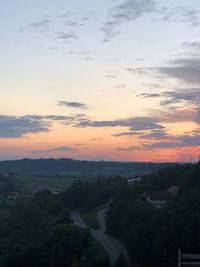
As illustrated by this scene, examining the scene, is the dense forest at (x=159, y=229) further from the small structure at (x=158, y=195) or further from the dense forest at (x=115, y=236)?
the small structure at (x=158, y=195)

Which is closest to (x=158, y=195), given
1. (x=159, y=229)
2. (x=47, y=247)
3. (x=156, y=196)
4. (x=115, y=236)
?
(x=156, y=196)

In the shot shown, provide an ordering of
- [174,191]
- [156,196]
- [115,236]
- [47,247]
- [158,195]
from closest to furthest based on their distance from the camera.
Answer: [47,247] < [115,236] < [174,191] < [156,196] < [158,195]

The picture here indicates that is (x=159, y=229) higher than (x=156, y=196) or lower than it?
lower

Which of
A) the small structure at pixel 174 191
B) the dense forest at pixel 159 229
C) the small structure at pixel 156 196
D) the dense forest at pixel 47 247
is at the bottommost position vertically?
the dense forest at pixel 47 247

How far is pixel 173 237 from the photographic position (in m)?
41.2

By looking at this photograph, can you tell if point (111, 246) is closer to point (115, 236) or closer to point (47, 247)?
point (115, 236)

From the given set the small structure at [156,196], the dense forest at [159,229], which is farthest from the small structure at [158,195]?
the dense forest at [159,229]

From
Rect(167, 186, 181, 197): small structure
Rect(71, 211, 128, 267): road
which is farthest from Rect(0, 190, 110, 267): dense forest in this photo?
Rect(167, 186, 181, 197): small structure

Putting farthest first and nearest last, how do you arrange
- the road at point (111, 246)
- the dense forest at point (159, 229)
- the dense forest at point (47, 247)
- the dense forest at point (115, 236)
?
the road at point (111, 246) → the dense forest at point (159, 229) → the dense forest at point (115, 236) → the dense forest at point (47, 247)

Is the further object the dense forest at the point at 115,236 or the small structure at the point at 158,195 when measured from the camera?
the small structure at the point at 158,195

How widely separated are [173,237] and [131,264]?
14.8 feet

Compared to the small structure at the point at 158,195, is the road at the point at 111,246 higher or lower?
lower

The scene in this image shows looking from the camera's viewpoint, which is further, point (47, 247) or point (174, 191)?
point (174, 191)

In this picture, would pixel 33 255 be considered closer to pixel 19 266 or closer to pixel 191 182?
pixel 19 266
